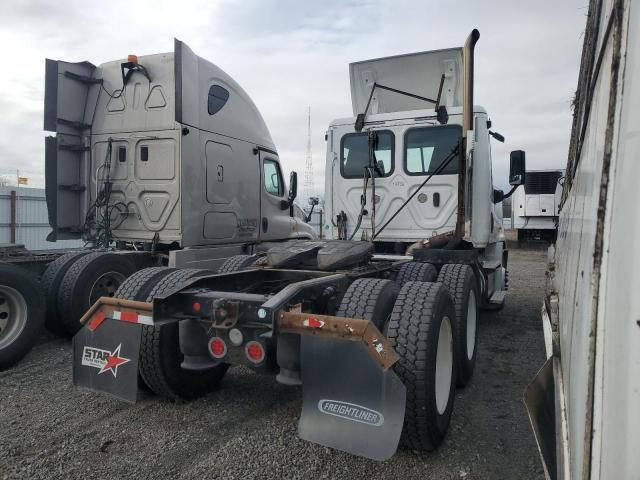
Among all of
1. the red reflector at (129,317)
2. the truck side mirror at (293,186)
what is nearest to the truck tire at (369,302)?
the red reflector at (129,317)

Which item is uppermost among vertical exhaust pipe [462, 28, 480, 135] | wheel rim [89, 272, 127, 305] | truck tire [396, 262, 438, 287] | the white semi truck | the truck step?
vertical exhaust pipe [462, 28, 480, 135]

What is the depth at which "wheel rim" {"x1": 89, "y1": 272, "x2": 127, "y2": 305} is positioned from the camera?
18.6 feet

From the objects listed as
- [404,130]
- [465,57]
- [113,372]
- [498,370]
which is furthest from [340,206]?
[113,372]

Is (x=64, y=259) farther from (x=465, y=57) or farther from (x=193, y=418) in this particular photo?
(x=465, y=57)

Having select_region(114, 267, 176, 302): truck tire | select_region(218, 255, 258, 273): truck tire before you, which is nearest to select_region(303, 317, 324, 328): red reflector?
select_region(114, 267, 176, 302): truck tire

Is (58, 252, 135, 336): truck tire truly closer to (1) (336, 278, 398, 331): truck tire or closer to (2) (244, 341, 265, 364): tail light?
(2) (244, 341, 265, 364): tail light

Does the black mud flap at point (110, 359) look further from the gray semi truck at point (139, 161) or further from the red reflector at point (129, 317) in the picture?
the gray semi truck at point (139, 161)

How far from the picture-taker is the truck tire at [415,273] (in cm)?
455

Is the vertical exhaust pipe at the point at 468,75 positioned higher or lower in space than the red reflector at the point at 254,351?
higher

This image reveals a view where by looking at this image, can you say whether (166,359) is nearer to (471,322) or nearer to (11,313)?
(11,313)

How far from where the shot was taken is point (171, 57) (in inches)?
251

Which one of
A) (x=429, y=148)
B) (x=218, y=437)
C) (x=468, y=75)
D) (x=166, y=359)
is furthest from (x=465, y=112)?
(x=218, y=437)

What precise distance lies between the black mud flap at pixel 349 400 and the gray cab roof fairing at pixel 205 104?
4.57 meters

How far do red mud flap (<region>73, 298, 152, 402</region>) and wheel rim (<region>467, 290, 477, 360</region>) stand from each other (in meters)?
3.00
